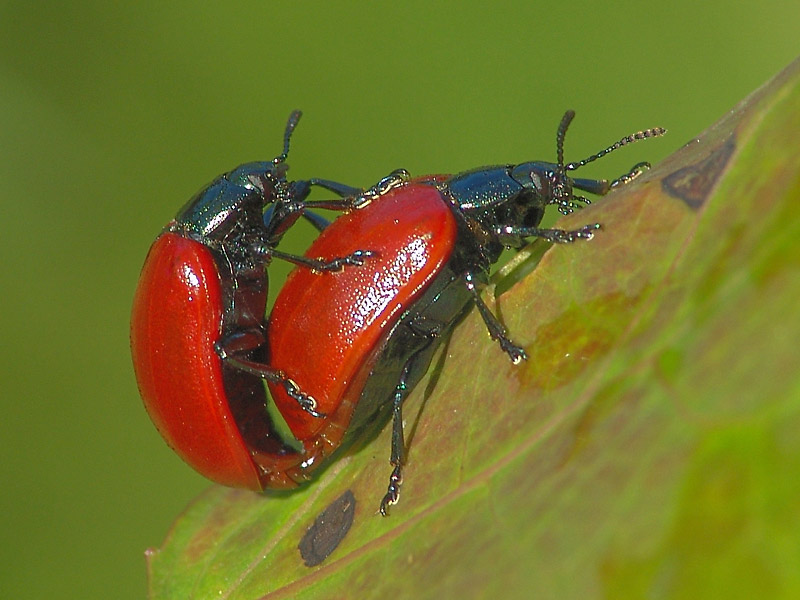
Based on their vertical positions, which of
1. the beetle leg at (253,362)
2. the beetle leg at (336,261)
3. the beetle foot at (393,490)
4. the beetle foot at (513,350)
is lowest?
the beetle foot at (393,490)

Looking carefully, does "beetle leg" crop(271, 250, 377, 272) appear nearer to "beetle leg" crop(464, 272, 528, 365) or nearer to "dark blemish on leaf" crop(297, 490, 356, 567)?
"beetle leg" crop(464, 272, 528, 365)

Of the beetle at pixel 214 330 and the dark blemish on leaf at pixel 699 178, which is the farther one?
the beetle at pixel 214 330

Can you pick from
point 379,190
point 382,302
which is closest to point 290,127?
point 379,190

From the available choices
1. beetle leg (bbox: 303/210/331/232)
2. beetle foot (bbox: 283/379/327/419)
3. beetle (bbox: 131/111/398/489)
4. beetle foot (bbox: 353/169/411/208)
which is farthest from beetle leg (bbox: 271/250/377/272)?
beetle leg (bbox: 303/210/331/232)

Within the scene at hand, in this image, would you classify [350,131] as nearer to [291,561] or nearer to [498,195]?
[498,195]

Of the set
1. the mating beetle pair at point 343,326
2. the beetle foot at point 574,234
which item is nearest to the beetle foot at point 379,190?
the mating beetle pair at point 343,326

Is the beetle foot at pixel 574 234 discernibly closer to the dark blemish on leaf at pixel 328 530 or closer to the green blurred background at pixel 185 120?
the dark blemish on leaf at pixel 328 530

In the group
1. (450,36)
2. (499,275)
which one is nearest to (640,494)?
(499,275)
